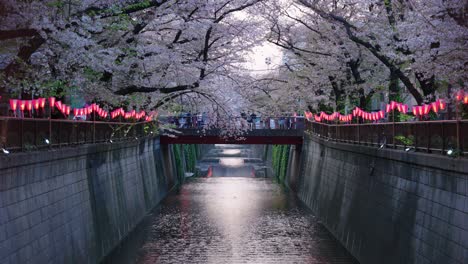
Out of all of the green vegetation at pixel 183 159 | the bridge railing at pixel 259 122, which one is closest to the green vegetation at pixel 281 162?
the bridge railing at pixel 259 122

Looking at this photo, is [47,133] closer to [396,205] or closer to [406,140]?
[396,205]

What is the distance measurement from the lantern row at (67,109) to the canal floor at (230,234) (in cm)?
593

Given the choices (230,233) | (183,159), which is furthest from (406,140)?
(183,159)

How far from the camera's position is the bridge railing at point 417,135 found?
49.0ft

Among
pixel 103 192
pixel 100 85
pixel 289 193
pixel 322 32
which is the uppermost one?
pixel 322 32

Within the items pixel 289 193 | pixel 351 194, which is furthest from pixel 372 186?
pixel 289 193

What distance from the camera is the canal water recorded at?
26359 millimetres

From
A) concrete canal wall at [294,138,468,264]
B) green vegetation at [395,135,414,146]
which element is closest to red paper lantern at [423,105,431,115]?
Result: green vegetation at [395,135,414,146]

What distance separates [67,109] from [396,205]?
38.4 feet

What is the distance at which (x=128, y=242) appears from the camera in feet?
95.1

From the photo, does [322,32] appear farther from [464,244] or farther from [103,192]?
[464,244]

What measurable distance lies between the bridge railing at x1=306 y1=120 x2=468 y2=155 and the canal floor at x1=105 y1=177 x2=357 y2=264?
5.02 metres

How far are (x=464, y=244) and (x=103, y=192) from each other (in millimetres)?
16325

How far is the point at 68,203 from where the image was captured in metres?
19.8
